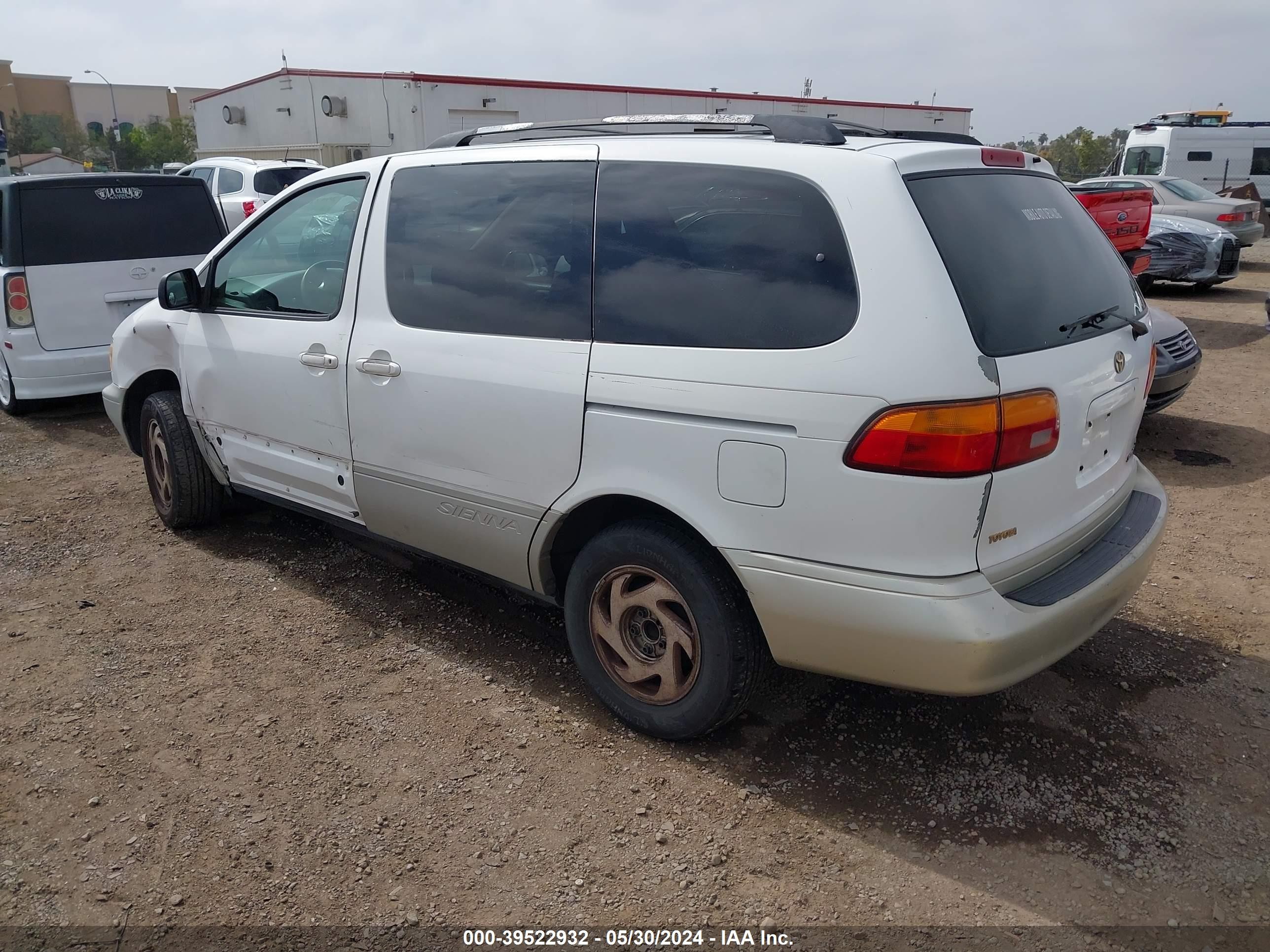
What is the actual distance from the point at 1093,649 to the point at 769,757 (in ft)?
5.03

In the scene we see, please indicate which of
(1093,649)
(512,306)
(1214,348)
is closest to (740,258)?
(512,306)

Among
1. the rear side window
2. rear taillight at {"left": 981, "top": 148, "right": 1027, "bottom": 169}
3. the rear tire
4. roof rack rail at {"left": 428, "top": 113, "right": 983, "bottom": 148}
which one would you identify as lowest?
the rear tire

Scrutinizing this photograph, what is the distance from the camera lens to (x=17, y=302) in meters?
6.98

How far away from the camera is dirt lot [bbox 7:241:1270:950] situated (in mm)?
2477

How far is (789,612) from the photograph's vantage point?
2.63 metres

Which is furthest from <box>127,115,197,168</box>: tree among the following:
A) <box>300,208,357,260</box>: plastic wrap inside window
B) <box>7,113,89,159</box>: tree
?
<box>300,208,357,260</box>: plastic wrap inside window

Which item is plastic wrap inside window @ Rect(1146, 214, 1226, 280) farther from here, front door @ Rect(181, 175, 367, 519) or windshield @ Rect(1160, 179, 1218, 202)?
front door @ Rect(181, 175, 367, 519)

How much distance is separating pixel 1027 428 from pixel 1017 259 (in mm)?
545

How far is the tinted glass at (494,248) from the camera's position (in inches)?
120

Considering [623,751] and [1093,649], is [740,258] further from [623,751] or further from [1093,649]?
[1093,649]

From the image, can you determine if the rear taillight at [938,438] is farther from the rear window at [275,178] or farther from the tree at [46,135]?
the tree at [46,135]

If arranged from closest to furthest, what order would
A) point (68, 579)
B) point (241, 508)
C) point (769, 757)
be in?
point (769, 757)
point (68, 579)
point (241, 508)

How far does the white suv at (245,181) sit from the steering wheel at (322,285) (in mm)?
10436

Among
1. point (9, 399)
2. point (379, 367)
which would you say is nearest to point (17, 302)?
point (9, 399)
